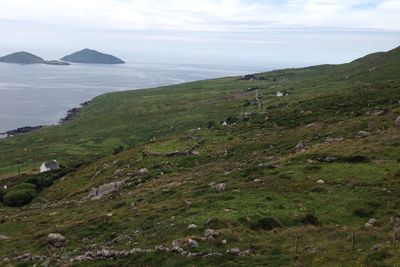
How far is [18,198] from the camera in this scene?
2231 inches

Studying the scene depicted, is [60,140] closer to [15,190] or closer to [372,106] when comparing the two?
[15,190]

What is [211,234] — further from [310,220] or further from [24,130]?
[24,130]

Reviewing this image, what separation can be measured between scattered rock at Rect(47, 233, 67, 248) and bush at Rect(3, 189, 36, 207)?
85.8ft

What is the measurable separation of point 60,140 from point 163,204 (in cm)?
Result: 10568

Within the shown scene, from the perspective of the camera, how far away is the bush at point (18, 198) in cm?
5612

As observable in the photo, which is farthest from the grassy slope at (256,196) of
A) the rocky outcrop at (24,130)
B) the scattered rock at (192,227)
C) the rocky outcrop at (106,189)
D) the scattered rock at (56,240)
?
the rocky outcrop at (24,130)

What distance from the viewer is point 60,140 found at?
13550 centimetres

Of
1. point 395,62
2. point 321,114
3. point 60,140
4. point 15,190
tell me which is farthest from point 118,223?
point 395,62

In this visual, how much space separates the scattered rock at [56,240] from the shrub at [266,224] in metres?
13.3

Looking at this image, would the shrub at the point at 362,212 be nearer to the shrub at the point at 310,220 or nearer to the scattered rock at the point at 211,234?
the shrub at the point at 310,220

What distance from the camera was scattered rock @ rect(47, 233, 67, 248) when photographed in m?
31.6

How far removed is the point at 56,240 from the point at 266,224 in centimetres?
1454

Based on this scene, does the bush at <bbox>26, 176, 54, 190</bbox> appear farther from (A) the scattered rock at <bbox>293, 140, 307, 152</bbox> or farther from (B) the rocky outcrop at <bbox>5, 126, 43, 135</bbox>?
(B) the rocky outcrop at <bbox>5, 126, 43, 135</bbox>

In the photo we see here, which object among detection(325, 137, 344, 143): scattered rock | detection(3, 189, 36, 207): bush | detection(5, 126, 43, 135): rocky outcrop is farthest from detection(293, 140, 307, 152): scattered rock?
detection(5, 126, 43, 135): rocky outcrop
